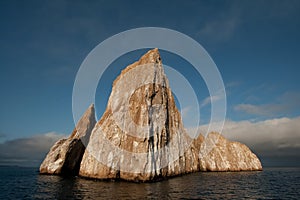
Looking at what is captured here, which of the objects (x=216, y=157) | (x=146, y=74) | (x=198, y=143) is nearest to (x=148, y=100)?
(x=146, y=74)

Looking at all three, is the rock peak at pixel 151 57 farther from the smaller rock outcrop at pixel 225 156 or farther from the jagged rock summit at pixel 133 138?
the smaller rock outcrop at pixel 225 156

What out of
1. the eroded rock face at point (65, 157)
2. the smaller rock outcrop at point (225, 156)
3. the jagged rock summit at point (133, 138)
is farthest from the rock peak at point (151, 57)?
the smaller rock outcrop at point (225, 156)

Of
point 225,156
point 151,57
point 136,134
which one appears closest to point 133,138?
point 136,134

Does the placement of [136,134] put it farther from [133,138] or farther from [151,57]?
[151,57]

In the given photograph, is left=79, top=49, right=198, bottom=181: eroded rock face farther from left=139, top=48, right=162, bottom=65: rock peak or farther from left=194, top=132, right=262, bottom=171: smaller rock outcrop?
left=194, top=132, right=262, bottom=171: smaller rock outcrop

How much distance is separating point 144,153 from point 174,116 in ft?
97.7

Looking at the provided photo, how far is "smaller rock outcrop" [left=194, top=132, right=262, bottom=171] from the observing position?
10838cm

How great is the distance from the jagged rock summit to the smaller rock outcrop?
29446mm

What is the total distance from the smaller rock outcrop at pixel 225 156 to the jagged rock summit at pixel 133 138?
29446 mm

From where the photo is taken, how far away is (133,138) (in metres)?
56.5

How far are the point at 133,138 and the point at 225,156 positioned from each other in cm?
7085

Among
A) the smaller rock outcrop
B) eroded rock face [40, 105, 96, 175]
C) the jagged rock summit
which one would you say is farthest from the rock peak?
the smaller rock outcrop

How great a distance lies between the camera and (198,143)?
415 feet

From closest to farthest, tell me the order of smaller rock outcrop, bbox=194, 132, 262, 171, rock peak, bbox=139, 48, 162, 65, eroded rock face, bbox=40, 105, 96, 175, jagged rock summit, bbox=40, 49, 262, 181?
jagged rock summit, bbox=40, 49, 262, 181 < rock peak, bbox=139, 48, 162, 65 < eroded rock face, bbox=40, 105, 96, 175 < smaller rock outcrop, bbox=194, 132, 262, 171
